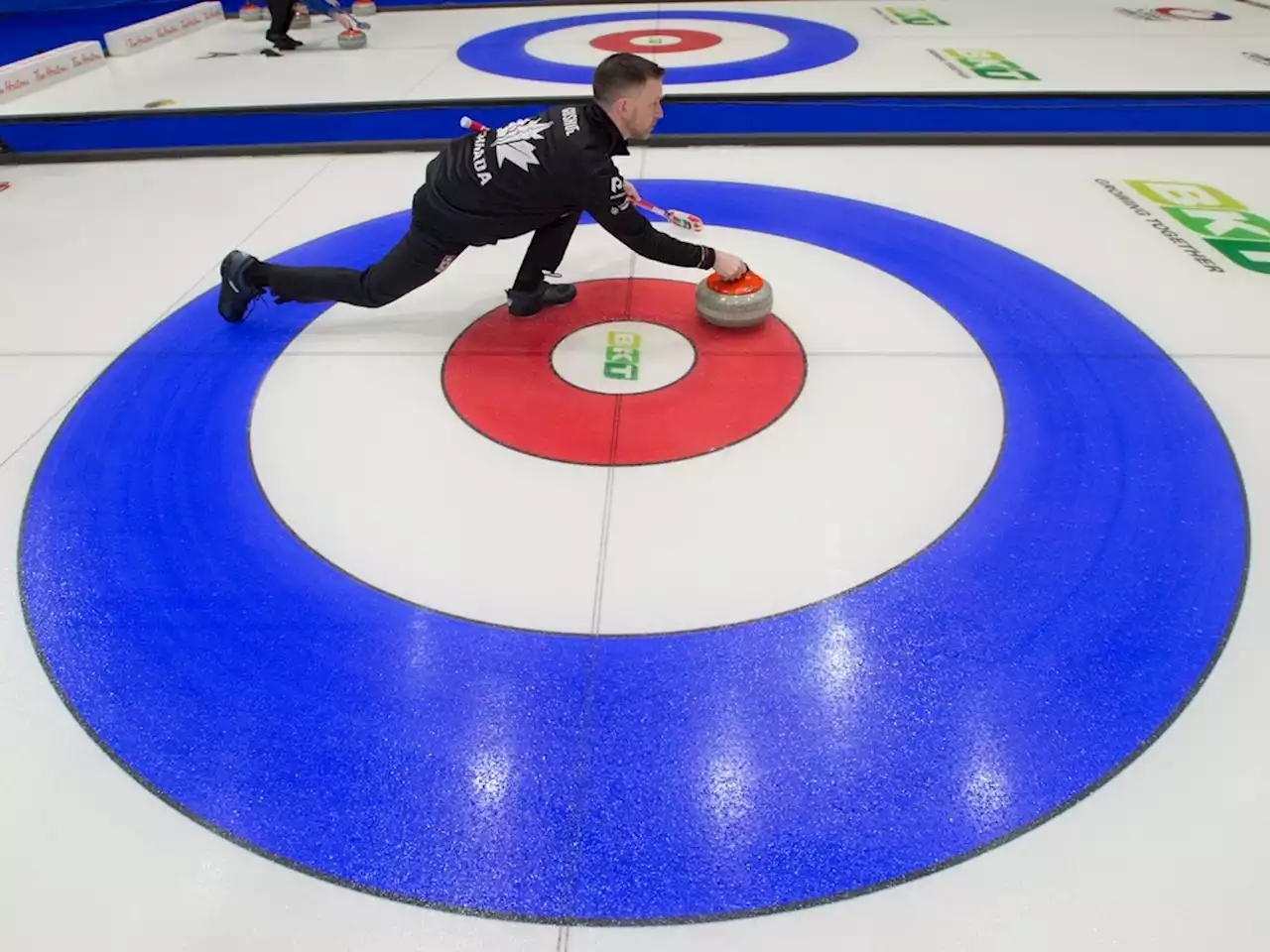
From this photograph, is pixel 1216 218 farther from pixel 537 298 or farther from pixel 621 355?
pixel 537 298

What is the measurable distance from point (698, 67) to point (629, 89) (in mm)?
3990

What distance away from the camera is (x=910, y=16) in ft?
23.5

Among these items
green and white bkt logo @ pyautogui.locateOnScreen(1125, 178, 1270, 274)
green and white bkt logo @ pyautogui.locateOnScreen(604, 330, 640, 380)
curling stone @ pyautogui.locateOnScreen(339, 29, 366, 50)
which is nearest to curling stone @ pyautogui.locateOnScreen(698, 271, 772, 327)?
green and white bkt logo @ pyautogui.locateOnScreen(604, 330, 640, 380)

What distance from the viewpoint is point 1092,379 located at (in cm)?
270

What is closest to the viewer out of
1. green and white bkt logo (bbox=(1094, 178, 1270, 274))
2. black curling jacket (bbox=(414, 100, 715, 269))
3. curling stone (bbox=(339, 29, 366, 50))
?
black curling jacket (bbox=(414, 100, 715, 269))

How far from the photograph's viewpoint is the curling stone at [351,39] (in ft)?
21.9

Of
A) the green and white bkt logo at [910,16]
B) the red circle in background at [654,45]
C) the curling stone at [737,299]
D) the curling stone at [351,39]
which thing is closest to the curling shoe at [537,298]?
the curling stone at [737,299]

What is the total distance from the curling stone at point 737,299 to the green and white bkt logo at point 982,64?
350 centimetres

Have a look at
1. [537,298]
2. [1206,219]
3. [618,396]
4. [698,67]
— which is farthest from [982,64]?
[618,396]

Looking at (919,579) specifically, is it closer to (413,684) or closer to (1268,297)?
(413,684)

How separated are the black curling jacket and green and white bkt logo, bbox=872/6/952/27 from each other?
18.4ft

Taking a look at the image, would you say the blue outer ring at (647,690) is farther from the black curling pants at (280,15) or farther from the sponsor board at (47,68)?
the black curling pants at (280,15)

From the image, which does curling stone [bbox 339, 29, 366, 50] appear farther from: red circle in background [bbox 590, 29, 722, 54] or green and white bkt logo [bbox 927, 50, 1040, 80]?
green and white bkt logo [bbox 927, 50, 1040, 80]

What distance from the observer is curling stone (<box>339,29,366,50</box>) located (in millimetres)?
6664
